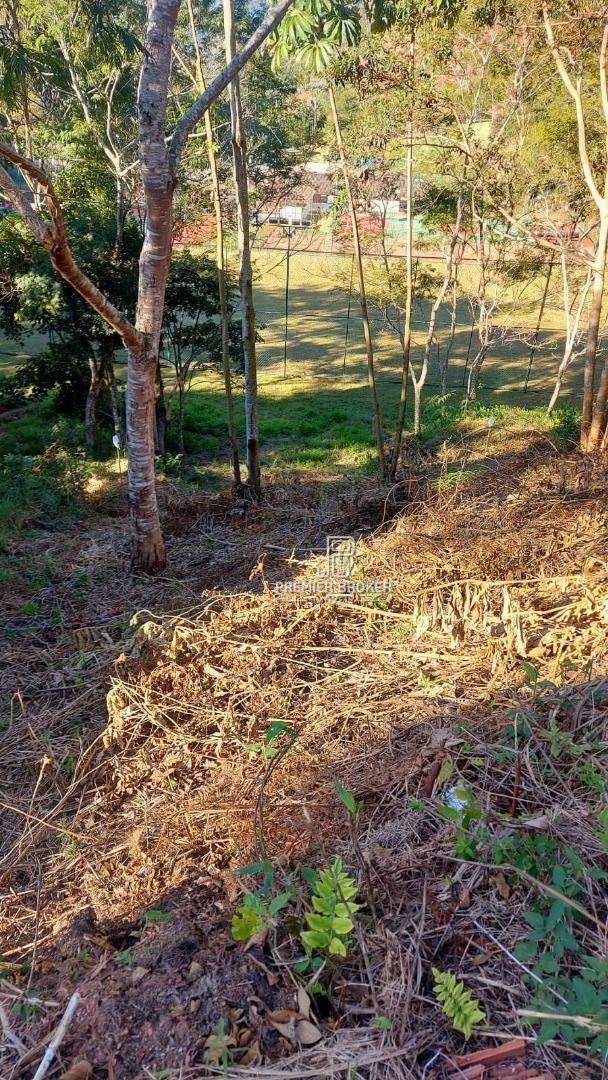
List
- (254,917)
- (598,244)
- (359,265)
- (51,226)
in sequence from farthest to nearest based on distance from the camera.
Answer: (598,244)
(359,265)
(51,226)
(254,917)

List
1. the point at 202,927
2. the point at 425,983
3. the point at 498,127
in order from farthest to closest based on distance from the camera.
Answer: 1. the point at 498,127
2. the point at 202,927
3. the point at 425,983

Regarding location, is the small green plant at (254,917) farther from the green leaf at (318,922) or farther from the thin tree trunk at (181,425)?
the thin tree trunk at (181,425)

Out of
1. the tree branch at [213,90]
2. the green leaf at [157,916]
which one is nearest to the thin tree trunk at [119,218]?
the tree branch at [213,90]

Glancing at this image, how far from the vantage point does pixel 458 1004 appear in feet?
5.29

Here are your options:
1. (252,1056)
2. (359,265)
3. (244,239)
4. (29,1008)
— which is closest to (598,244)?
(359,265)

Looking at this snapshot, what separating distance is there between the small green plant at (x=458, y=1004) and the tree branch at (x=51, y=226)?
340cm

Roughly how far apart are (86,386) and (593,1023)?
37.7 ft

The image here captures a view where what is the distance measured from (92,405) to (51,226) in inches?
289

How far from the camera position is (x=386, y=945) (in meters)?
1.82

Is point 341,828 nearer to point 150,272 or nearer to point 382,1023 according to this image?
point 382,1023

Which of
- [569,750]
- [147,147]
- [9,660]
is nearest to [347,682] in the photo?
[569,750]

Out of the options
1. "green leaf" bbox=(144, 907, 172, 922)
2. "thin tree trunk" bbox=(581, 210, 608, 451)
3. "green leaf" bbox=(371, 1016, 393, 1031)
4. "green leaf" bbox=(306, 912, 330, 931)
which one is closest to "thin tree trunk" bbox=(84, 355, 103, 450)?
"thin tree trunk" bbox=(581, 210, 608, 451)

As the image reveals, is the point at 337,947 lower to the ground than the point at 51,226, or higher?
lower

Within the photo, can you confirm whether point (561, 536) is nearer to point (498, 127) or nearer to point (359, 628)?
point (359, 628)
